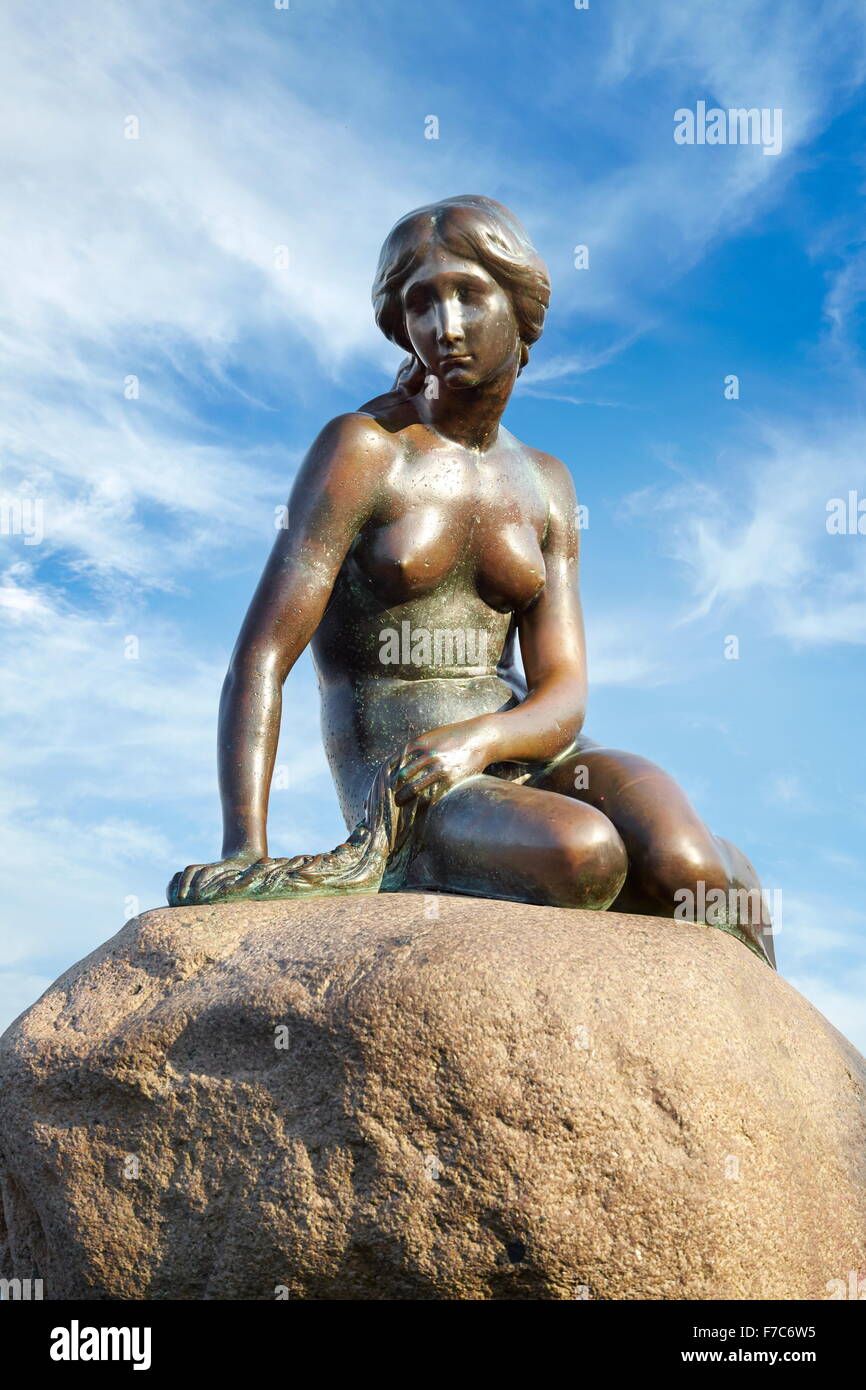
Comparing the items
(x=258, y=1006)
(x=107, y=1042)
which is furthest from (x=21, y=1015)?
(x=258, y=1006)

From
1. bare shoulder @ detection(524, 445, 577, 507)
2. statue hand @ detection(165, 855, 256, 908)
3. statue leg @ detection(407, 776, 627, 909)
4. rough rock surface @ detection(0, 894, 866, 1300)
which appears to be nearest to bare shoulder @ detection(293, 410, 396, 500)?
bare shoulder @ detection(524, 445, 577, 507)

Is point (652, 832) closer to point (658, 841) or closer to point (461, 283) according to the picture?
point (658, 841)

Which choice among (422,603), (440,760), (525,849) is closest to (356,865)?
(440,760)

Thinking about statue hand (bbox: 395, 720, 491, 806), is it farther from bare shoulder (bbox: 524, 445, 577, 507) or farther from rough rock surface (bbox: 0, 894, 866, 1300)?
bare shoulder (bbox: 524, 445, 577, 507)

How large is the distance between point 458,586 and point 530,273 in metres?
1.11

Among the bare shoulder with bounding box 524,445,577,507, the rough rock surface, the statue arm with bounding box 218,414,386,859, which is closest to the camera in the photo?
the rough rock surface

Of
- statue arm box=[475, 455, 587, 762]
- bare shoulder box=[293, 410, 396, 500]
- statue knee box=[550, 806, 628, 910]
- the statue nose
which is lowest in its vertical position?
statue knee box=[550, 806, 628, 910]

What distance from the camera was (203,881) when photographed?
13.3 feet

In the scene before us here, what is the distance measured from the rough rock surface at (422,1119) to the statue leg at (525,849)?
0.44ft

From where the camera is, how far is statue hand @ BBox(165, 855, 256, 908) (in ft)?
13.2

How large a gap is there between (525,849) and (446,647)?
1.06 metres

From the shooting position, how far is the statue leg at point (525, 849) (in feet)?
12.8

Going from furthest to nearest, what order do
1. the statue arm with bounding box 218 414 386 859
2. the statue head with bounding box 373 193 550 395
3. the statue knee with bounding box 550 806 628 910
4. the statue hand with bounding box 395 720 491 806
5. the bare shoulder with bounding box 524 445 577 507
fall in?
the bare shoulder with bounding box 524 445 577 507 → the statue head with bounding box 373 193 550 395 → the statue arm with bounding box 218 414 386 859 → the statue hand with bounding box 395 720 491 806 → the statue knee with bounding box 550 806 628 910

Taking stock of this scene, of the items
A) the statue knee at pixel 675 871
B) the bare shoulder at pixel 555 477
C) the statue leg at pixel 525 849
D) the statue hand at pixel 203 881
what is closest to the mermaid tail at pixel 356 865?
the statue hand at pixel 203 881
